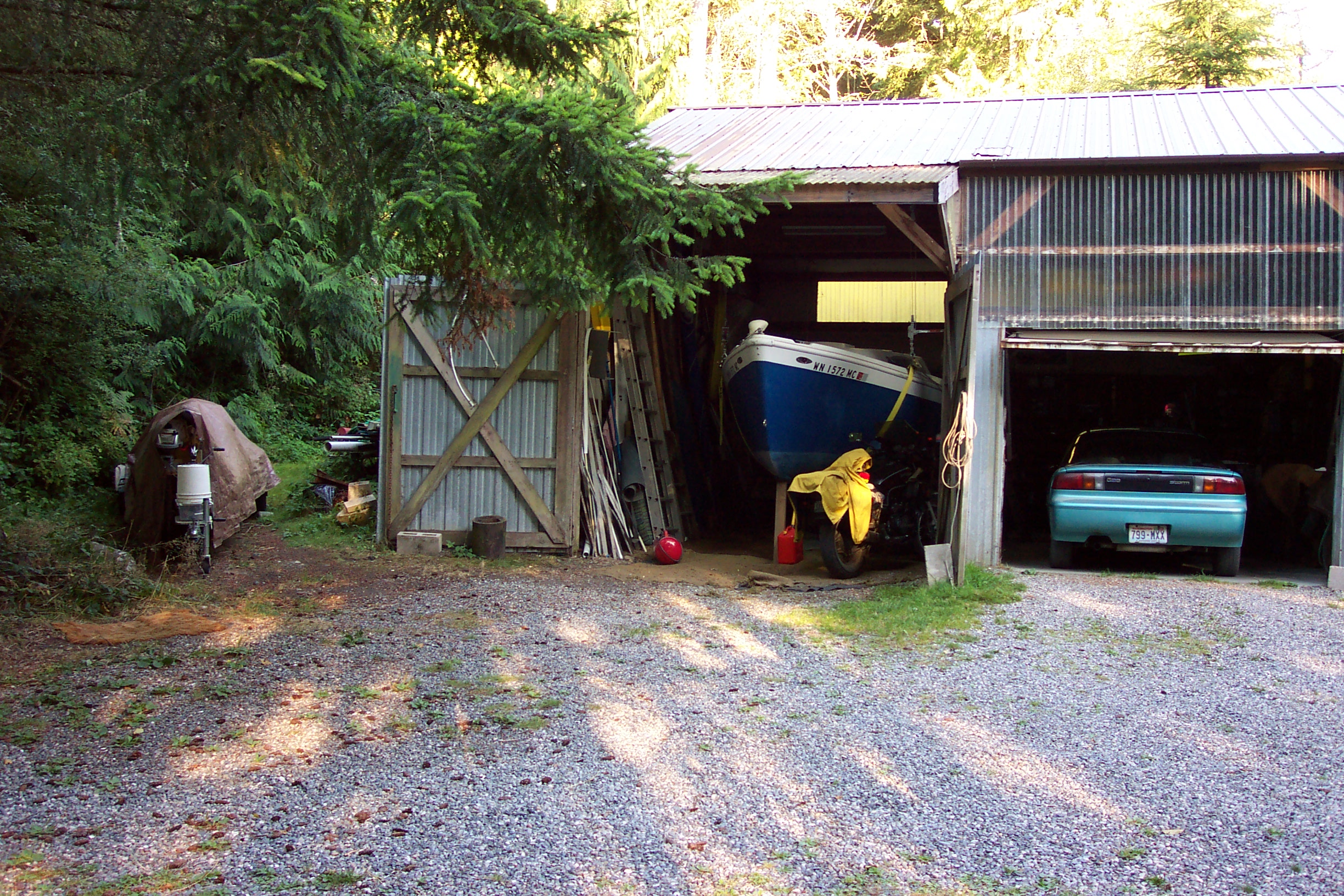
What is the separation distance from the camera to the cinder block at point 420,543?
9.45m

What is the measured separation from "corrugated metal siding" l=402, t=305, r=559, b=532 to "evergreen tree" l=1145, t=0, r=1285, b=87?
706 inches

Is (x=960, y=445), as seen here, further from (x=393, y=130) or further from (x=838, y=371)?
(x=393, y=130)

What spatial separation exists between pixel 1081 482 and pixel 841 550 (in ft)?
7.10

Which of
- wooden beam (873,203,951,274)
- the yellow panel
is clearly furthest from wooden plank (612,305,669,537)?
the yellow panel

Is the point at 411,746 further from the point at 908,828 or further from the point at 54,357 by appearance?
the point at 54,357

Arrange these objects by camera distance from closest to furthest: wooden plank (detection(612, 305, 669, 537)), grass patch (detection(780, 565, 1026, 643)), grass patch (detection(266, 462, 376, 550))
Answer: grass patch (detection(780, 565, 1026, 643)) → grass patch (detection(266, 462, 376, 550)) → wooden plank (detection(612, 305, 669, 537))

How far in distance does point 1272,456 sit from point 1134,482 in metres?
5.53

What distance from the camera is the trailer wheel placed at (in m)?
8.90

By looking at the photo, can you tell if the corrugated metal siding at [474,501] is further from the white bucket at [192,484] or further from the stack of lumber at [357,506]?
the white bucket at [192,484]

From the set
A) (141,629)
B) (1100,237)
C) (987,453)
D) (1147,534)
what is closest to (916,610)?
(987,453)

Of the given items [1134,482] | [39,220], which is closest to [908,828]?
[1134,482]

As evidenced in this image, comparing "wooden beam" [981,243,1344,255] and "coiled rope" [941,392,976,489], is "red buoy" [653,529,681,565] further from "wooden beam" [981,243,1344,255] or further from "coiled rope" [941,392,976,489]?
"wooden beam" [981,243,1344,255]

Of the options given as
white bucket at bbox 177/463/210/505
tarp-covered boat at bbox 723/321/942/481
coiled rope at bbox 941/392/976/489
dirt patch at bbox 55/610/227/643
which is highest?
tarp-covered boat at bbox 723/321/942/481

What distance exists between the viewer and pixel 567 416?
31.3 ft
